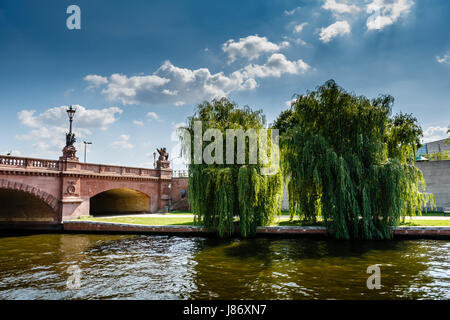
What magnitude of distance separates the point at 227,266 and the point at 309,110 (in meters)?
10.3

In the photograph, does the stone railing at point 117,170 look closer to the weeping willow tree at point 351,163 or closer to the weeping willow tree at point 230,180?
the weeping willow tree at point 230,180

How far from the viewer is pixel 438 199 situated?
2527 cm

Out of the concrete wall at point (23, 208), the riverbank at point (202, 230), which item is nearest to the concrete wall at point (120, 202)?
the concrete wall at point (23, 208)

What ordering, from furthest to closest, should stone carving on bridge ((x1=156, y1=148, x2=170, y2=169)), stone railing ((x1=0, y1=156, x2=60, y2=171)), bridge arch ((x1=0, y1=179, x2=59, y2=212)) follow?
stone carving on bridge ((x1=156, y1=148, x2=170, y2=169)) < stone railing ((x1=0, y1=156, x2=60, y2=171)) < bridge arch ((x1=0, y1=179, x2=59, y2=212))

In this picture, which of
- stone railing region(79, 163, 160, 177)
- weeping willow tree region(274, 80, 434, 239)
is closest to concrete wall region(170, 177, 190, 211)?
stone railing region(79, 163, 160, 177)

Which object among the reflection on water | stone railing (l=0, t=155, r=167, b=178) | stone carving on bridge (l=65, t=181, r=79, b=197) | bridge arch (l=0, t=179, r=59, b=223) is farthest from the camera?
stone carving on bridge (l=65, t=181, r=79, b=197)

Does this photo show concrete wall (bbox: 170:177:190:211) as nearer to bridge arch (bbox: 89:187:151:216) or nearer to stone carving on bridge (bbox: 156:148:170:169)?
stone carving on bridge (bbox: 156:148:170:169)

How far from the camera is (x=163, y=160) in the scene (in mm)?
33031

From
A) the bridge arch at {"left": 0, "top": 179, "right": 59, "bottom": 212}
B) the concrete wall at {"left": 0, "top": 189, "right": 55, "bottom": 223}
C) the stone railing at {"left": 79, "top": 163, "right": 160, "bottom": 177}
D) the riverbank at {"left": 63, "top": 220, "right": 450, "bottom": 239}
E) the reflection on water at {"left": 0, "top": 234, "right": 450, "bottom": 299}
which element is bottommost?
the reflection on water at {"left": 0, "top": 234, "right": 450, "bottom": 299}

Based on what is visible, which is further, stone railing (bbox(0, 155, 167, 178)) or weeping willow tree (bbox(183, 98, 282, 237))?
stone railing (bbox(0, 155, 167, 178))

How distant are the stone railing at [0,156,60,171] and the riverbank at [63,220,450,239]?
4706 mm

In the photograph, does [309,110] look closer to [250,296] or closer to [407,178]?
[407,178]

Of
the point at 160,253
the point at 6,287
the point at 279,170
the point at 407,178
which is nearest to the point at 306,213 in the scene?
the point at 279,170

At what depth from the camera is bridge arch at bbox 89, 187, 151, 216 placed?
3275 cm
